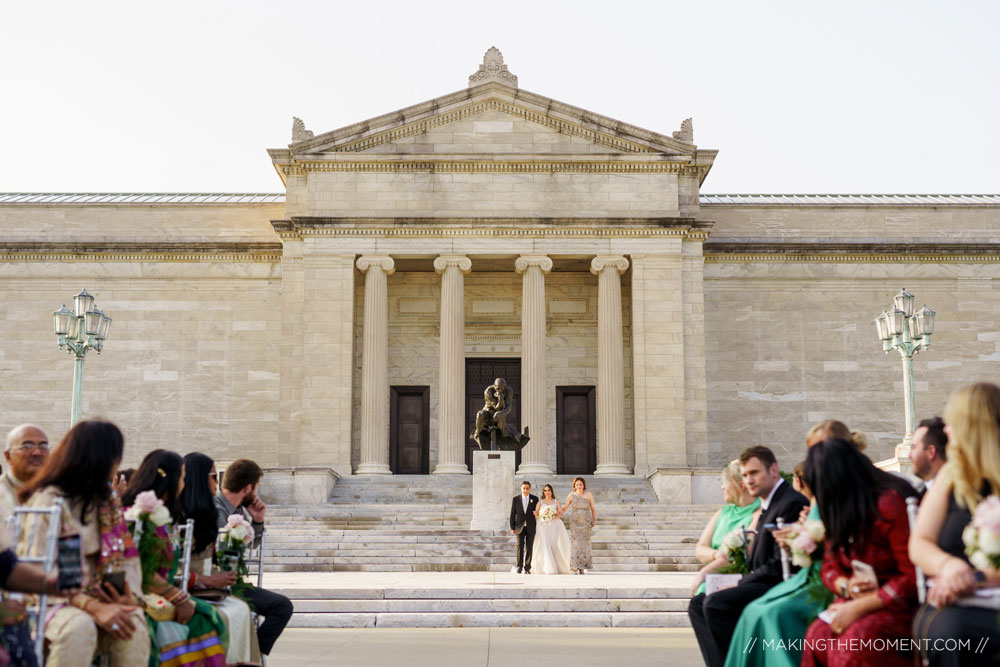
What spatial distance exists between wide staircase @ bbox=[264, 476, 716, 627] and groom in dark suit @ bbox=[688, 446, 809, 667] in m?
5.78

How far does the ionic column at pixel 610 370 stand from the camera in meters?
33.4

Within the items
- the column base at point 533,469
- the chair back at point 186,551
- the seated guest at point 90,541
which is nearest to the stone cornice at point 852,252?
the column base at point 533,469

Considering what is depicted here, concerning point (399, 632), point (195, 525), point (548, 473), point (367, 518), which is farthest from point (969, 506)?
point (548, 473)

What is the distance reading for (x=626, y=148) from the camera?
34844 millimetres

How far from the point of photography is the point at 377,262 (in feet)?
112

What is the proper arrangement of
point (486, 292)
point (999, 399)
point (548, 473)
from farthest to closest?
point (486, 292)
point (548, 473)
point (999, 399)

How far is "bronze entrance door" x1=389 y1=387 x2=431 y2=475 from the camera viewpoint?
36.4m

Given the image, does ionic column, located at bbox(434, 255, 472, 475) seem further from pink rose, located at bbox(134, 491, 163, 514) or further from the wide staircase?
pink rose, located at bbox(134, 491, 163, 514)

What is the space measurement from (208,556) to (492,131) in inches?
1096

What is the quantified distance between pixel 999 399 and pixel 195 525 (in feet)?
19.6

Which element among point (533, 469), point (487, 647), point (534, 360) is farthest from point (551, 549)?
point (534, 360)

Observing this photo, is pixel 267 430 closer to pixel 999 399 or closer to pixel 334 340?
pixel 334 340

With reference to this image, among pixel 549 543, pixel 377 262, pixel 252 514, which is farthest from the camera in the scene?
pixel 377 262

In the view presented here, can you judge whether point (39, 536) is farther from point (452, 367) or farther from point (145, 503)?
point (452, 367)
